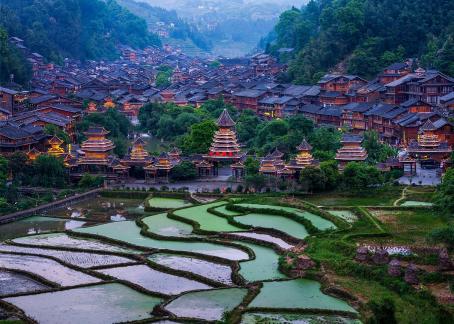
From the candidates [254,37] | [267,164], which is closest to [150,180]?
[267,164]

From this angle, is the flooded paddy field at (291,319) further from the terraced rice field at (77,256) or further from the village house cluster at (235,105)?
the village house cluster at (235,105)

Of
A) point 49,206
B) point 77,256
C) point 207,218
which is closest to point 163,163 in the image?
point 49,206

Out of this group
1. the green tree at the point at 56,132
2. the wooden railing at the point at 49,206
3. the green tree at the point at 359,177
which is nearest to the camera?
the wooden railing at the point at 49,206

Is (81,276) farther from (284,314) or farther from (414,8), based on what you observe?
(414,8)

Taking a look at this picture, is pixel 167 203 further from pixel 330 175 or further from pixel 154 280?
pixel 154 280

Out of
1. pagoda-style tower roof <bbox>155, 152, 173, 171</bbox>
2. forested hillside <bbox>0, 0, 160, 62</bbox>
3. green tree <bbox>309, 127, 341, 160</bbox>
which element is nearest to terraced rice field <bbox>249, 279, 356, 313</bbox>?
pagoda-style tower roof <bbox>155, 152, 173, 171</bbox>

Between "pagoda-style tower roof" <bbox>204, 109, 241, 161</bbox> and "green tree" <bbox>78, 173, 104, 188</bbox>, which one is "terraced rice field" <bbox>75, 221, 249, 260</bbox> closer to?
"green tree" <bbox>78, 173, 104, 188</bbox>

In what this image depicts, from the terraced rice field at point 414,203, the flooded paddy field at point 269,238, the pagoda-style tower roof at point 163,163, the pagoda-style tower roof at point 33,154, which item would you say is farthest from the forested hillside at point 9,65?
the flooded paddy field at point 269,238
